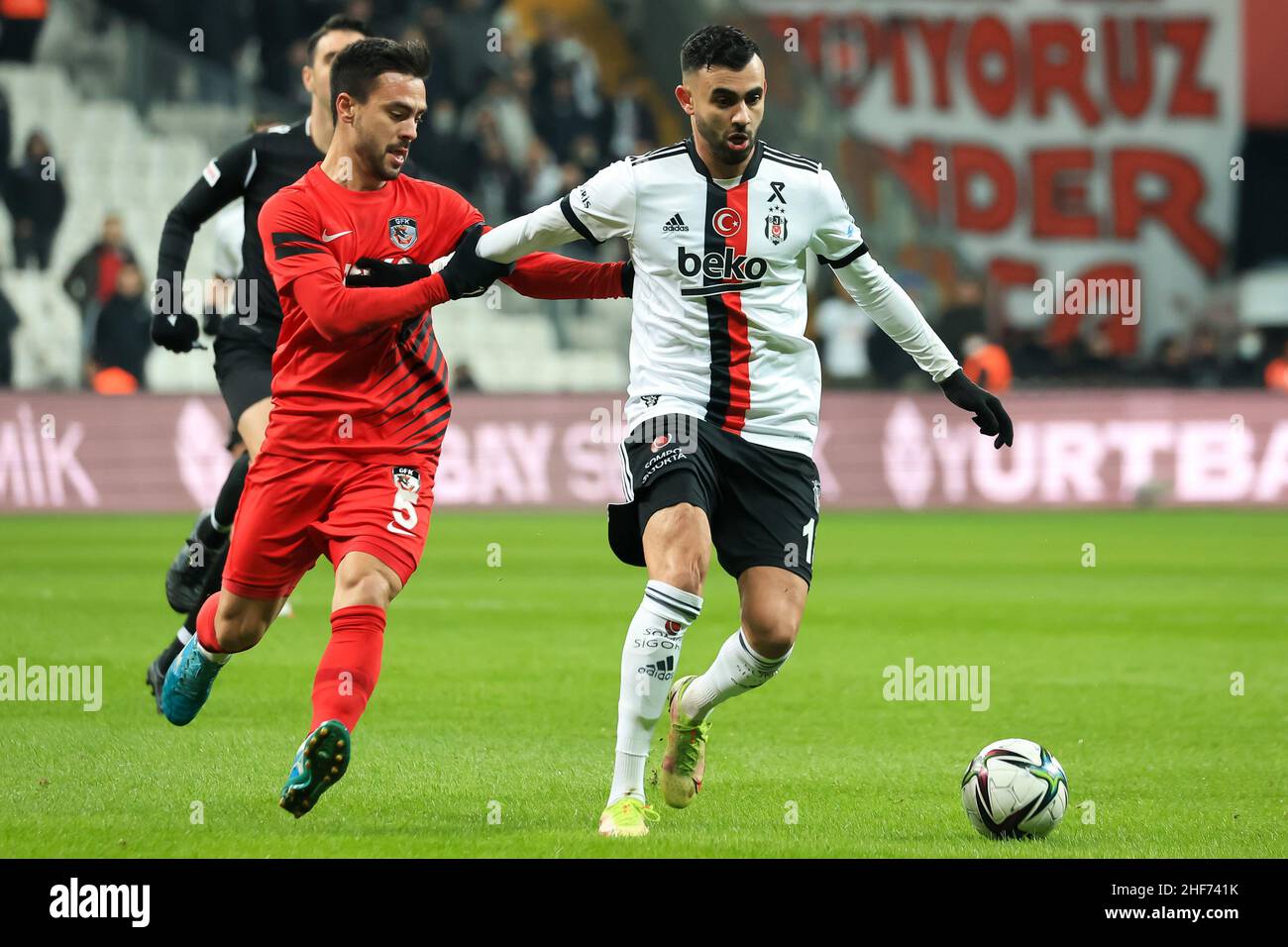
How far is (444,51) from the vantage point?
22.5 m

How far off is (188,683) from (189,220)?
2200mm

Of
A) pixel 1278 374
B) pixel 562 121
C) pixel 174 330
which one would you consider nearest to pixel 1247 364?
pixel 1278 374

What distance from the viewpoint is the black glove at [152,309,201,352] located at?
7539 mm

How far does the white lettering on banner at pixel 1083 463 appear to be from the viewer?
18969mm

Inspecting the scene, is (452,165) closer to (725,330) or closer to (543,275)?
(543,275)

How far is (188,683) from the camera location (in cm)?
634

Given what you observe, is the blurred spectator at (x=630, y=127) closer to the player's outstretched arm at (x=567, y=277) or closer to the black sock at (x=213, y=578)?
the black sock at (x=213, y=578)

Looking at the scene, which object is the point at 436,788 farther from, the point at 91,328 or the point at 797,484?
the point at 91,328

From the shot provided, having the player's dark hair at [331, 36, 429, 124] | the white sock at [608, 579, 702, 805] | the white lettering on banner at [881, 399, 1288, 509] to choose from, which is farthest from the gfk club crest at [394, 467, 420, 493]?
the white lettering on banner at [881, 399, 1288, 509]

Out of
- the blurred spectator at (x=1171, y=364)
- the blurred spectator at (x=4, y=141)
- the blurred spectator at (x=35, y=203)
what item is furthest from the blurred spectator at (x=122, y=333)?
the blurred spectator at (x=1171, y=364)

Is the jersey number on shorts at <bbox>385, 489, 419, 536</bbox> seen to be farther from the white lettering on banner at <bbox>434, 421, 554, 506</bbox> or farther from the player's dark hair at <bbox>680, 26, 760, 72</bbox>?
the white lettering on banner at <bbox>434, 421, 554, 506</bbox>
